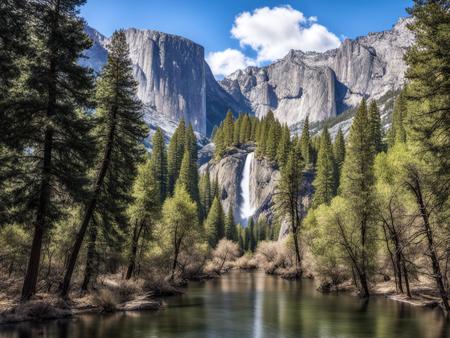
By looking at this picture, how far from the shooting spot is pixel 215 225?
3573 inches

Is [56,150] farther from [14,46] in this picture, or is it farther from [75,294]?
[75,294]

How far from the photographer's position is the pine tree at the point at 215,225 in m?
88.1

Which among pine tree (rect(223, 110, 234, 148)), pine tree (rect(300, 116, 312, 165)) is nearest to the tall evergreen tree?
pine tree (rect(223, 110, 234, 148))

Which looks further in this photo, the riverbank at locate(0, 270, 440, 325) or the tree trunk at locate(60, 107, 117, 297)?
the tree trunk at locate(60, 107, 117, 297)

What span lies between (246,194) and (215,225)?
39.0 meters

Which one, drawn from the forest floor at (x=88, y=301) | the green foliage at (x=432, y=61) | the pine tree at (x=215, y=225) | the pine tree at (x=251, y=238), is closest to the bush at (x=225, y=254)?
the pine tree at (x=215, y=225)

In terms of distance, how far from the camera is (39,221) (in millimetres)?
21094

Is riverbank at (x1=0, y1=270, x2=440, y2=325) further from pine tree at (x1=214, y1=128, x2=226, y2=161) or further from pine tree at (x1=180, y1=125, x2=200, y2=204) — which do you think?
pine tree at (x1=214, y1=128, x2=226, y2=161)

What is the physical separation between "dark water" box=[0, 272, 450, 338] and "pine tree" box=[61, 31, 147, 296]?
18.6 feet

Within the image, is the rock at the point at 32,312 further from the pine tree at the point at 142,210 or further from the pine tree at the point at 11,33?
the pine tree at the point at 142,210

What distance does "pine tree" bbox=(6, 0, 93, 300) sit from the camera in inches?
813

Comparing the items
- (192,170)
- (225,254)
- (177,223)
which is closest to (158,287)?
(177,223)

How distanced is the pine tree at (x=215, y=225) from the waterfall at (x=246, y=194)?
28.9 meters

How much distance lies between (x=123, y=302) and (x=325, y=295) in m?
17.6
